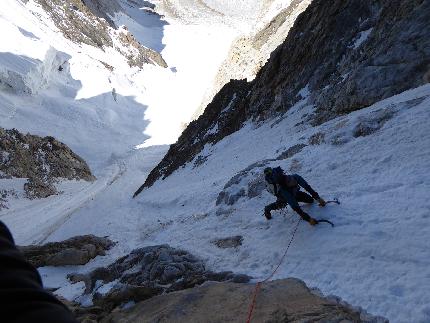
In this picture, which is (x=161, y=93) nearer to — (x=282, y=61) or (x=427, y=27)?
(x=282, y=61)

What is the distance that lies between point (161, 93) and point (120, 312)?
8489cm

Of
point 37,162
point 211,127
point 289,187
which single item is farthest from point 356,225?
point 37,162

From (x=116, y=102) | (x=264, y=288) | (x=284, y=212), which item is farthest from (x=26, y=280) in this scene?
(x=116, y=102)

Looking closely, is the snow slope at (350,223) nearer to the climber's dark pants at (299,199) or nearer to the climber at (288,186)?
the climber's dark pants at (299,199)

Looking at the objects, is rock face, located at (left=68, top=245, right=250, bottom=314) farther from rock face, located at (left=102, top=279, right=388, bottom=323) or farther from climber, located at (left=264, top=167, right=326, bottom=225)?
climber, located at (left=264, top=167, right=326, bottom=225)

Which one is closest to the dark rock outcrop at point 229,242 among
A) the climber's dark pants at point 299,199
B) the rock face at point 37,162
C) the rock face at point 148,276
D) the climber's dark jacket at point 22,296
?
the rock face at point 148,276

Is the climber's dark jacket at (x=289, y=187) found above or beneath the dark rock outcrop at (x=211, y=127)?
beneath

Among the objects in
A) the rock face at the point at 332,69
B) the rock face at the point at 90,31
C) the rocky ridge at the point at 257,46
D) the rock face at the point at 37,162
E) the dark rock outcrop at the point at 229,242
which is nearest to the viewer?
the dark rock outcrop at the point at 229,242

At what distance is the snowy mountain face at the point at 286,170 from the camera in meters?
8.71

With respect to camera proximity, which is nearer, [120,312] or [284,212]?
[120,312]

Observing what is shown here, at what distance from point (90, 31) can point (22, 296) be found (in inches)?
3869

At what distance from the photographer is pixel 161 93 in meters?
92.2

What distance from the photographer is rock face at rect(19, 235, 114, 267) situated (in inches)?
653

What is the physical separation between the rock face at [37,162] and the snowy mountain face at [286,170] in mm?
667
